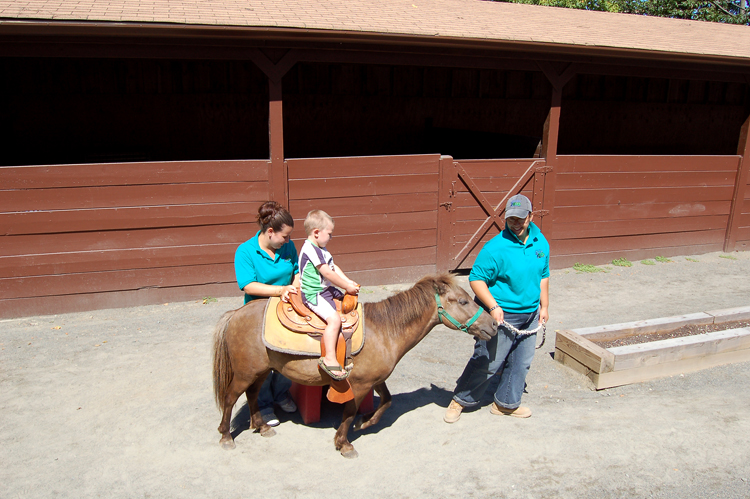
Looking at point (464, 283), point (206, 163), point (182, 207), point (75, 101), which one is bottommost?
point (464, 283)

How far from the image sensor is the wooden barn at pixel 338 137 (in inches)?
238

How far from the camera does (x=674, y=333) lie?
5.45m

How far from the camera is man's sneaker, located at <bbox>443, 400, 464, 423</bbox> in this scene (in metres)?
4.11

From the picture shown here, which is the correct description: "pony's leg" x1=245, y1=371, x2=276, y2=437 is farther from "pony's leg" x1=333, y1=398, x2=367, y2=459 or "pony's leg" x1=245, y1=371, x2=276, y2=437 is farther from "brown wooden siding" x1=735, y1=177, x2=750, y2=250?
"brown wooden siding" x1=735, y1=177, x2=750, y2=250

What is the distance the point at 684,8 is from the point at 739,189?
1445 centimetres

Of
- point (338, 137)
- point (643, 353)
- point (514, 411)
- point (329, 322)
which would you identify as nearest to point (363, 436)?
point (329, 322)

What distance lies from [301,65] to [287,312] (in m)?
7.15

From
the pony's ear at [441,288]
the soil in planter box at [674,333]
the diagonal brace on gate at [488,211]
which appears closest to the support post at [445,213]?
the diagonal brace on gate at [488,211]

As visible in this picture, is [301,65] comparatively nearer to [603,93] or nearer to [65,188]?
[65,188]

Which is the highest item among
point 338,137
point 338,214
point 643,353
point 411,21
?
point 411,21

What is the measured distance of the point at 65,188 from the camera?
236 inches

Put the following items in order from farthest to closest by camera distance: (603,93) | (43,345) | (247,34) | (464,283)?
(603,93) → (464,283) → (247,34) → (43,345)

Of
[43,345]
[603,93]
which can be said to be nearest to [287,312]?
[43,345]

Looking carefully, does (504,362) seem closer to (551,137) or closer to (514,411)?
(514,411)
